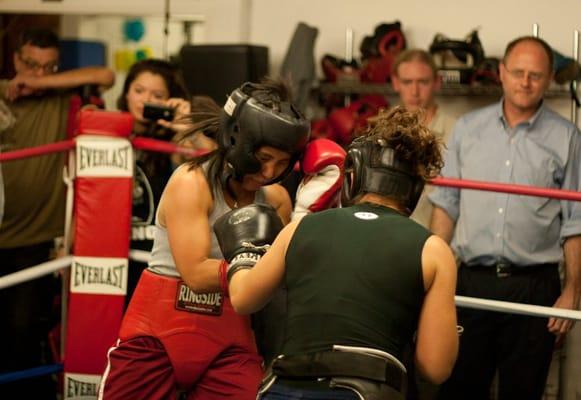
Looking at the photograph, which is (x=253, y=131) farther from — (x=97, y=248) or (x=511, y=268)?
(x=511, y=268)

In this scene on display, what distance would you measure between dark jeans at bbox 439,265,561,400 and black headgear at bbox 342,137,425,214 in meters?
1.45

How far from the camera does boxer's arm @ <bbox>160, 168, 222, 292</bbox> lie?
2.56 meters

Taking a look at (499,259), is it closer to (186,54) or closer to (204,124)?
(204,124)

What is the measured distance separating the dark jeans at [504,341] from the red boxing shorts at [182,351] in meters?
1.13

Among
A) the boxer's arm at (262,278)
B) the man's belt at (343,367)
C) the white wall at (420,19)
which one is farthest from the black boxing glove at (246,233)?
the white wall at (420,19)

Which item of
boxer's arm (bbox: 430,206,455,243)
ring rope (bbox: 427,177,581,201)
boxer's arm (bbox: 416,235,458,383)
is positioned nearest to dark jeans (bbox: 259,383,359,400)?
boxer's arm (bbox: 416,235,458,383)

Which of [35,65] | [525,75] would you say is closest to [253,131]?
[525,75]

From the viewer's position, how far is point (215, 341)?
8.82ft

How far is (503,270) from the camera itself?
3.63 m

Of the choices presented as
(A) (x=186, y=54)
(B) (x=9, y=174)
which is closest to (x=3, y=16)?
(A) (x=186, y=54)

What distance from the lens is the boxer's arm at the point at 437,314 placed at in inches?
81.4

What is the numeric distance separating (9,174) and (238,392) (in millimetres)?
2136

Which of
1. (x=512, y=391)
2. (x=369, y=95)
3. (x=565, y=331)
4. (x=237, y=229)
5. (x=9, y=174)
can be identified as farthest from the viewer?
(x=369, y=95)

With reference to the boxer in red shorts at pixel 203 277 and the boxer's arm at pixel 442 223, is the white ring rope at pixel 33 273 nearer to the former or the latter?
the boxer in red shorts at pixel 203 277
